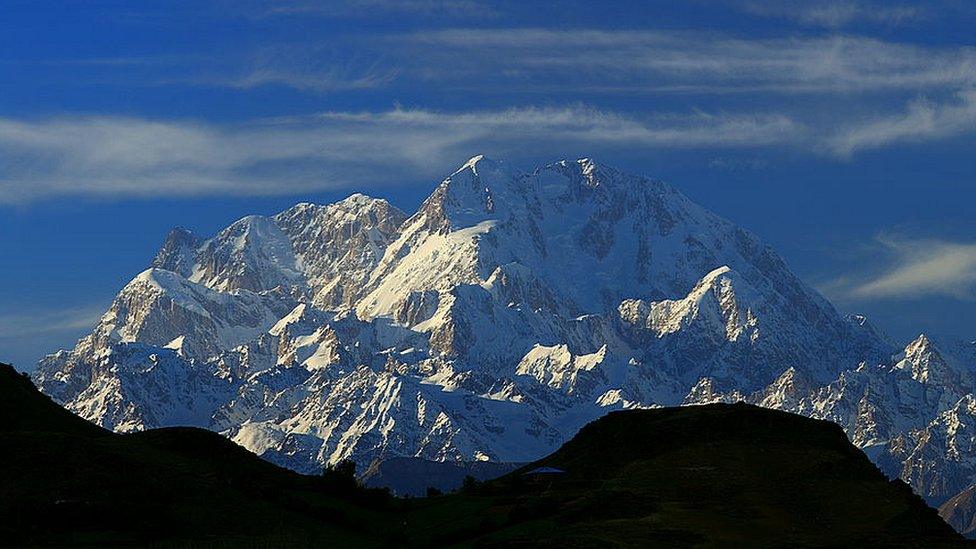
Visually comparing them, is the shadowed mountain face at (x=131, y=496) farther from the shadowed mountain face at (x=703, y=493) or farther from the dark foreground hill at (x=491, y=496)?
the shadowed mountain face at (x=703, y=493)

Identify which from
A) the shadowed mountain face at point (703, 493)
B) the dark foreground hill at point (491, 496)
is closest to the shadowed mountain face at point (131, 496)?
the dark foreground hill at point (491, 496)

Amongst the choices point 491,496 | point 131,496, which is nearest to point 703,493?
point 491,496

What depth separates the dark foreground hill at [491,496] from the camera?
264 ft

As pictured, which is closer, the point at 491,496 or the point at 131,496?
the point at 131,496

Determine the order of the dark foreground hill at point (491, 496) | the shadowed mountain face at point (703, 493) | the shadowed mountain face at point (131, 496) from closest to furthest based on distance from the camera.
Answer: the shadowed mountain face at point (131, 496) → the dark foreground hill at point (491, 496) → the shadowed mountain face at point (703, 493)

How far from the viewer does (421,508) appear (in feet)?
371

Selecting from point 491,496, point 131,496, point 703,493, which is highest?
point 491,496

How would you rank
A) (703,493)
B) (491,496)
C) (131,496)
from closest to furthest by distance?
(131,496), (703,493), (491,496)

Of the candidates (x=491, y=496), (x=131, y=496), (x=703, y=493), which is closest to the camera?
(x=131, y=496)

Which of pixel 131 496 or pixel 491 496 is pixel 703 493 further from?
pixel 131 496

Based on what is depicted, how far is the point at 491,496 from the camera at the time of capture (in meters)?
109

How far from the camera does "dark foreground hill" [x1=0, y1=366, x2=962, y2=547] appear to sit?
80562mm

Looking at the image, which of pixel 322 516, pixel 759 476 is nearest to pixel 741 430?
pixel 759 476

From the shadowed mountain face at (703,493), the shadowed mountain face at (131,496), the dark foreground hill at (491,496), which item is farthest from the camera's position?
the shadowed mountain face at (703,493)
